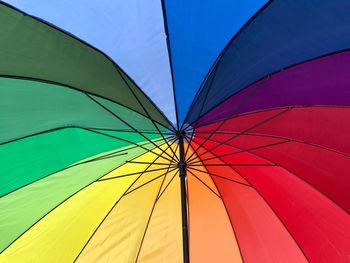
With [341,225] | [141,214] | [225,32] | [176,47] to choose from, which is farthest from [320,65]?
[141,214]

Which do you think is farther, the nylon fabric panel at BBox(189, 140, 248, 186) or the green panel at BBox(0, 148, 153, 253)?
the nylon fabric panel at BBox(189, 140, 248, 186)

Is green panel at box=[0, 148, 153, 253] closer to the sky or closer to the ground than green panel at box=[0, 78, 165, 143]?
closer to the ground

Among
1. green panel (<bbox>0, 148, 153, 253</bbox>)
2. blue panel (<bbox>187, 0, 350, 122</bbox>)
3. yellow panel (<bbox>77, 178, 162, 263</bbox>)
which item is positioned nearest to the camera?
blue panel (<bbox>187, 0, 350, 122</bbox>)

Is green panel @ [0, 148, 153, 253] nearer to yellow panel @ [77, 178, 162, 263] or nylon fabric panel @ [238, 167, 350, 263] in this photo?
yellow panel @ [77, 178, 162, 263]

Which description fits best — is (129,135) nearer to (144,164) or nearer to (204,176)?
(144,164)

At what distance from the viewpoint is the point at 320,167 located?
211 centimetres

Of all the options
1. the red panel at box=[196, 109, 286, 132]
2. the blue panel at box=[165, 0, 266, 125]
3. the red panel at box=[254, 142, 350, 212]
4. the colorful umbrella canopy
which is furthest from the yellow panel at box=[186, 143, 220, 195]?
the blue panel at box=[165, 0, 266, 125]

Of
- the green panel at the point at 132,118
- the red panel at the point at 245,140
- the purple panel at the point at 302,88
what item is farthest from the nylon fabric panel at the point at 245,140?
the green panel at the point at 132,118

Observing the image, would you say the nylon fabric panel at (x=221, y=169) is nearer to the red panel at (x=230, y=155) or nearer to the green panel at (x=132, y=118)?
the red panel at (x=230, y=155)

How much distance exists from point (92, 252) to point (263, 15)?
5.54 feet

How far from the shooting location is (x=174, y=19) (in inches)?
68.5

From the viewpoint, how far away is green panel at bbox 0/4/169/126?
1.43 meters

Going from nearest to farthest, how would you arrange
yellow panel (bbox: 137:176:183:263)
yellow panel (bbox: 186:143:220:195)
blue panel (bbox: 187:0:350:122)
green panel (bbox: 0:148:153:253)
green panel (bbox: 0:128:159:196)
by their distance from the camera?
1. blue panel (bbox: 187:0:350:122)
2. green panel (bbox: 0:128:159:196)
3. green panel (bbox: 0:148:153:253)
4. yellow panel (bbox: 137:176:183:263)
5. yellow panel (bbox: 186:143:220:195)

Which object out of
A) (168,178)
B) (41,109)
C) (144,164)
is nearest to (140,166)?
(144,164)
